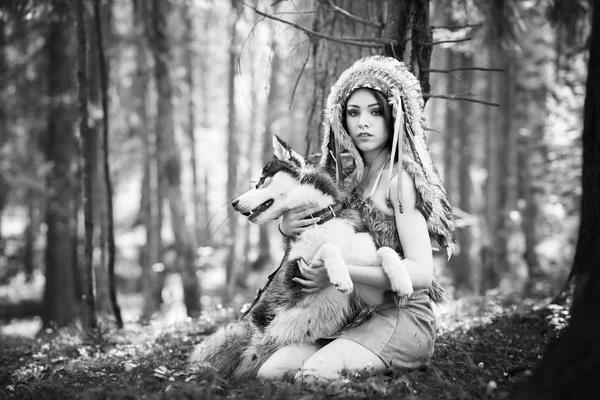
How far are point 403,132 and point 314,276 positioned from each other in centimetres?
121

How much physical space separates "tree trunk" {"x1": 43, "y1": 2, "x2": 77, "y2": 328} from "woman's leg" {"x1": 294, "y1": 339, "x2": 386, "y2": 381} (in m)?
9.77

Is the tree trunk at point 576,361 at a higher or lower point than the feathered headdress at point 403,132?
lower

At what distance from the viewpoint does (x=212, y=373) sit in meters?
3.47

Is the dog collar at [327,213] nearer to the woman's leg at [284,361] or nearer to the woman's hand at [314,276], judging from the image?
the woman's hand at [314,276]

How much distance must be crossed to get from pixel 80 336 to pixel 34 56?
8.18m

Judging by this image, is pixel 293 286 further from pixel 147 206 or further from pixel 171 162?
pixel 147 206

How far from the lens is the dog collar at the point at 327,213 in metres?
3.66

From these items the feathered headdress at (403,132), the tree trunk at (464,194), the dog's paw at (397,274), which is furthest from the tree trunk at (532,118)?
the dog's paw at (397,274)

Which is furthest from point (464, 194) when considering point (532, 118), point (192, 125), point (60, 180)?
point (60, 180)

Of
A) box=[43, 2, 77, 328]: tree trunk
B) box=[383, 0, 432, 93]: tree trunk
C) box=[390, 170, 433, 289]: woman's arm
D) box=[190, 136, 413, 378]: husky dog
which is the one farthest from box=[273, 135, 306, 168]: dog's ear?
box=[43, 2, 77, 328]: tree trunk

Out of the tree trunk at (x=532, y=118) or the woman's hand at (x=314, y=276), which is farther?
the tree trunk at (x=532, y=118)

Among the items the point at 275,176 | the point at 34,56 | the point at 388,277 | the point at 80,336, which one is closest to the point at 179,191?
the point at 34,56

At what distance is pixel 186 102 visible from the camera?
13.8 meters

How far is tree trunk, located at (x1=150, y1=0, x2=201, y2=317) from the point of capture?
1099 centimetres
